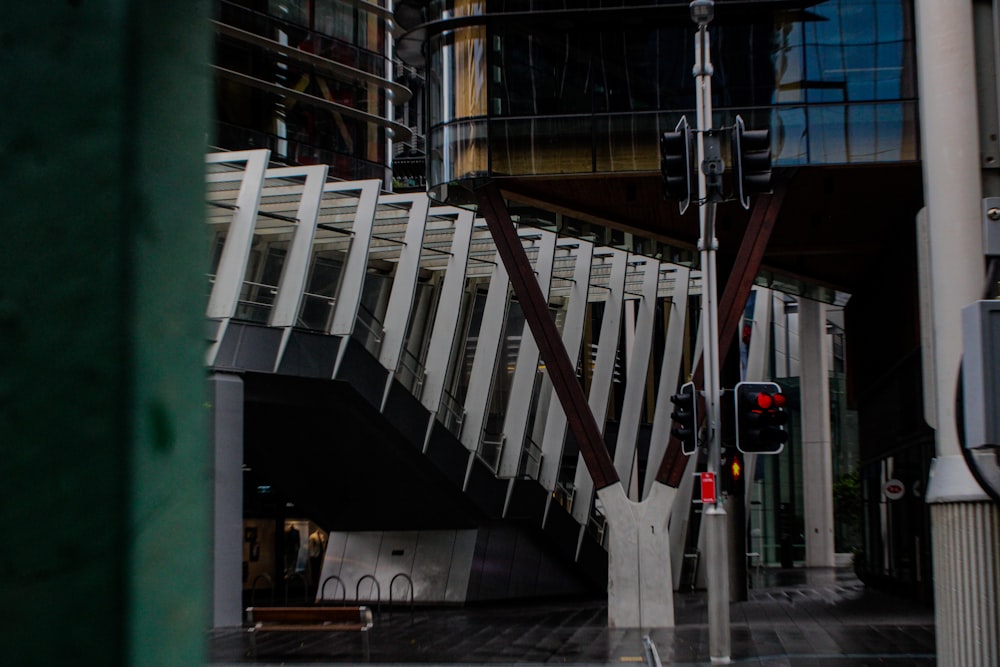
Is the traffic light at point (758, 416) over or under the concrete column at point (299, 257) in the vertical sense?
under

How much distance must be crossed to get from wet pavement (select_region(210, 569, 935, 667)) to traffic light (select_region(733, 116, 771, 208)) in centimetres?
645

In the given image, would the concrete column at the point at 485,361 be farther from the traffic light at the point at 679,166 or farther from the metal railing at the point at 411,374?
the traffic light at the point at 679,166

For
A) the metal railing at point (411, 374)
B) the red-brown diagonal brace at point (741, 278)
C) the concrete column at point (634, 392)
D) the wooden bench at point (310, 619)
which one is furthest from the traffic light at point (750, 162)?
the concrete column at point (634, 392)

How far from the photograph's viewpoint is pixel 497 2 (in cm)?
2791

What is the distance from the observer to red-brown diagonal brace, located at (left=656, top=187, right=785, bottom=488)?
2709cm

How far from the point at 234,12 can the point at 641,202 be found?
43.0ft

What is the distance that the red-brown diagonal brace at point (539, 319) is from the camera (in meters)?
27.5

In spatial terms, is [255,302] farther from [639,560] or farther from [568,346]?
[568,346]

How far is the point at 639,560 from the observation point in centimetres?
2658

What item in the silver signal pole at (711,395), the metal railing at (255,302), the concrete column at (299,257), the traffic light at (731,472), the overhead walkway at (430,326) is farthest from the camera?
the overhead walkway at (430,326)

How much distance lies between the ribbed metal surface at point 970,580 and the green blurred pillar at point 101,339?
17.9 feet

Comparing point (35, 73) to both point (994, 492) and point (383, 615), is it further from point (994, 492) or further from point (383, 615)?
point (383, 615)

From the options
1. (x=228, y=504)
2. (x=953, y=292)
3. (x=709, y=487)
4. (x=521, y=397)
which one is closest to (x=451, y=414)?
(x=521, y=397)

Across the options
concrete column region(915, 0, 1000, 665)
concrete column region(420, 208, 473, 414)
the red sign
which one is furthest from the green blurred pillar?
concrete column region(420, 208, 473, 414)
